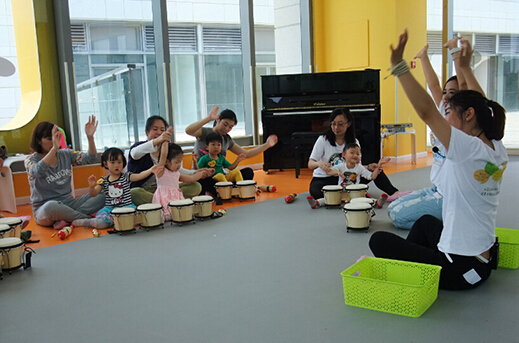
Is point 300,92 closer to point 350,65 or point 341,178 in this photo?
point 350,65

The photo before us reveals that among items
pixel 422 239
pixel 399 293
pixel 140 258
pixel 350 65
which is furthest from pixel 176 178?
pixel 350 65

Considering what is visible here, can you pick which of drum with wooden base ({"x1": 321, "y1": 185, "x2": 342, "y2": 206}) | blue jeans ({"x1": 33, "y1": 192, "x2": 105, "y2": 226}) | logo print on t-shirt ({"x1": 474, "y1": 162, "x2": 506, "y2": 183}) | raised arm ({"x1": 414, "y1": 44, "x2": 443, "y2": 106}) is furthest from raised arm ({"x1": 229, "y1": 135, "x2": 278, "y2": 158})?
logo print on t-shirt ({"x1": 474, "y1": 162, "x2": 506, "y2": 183})

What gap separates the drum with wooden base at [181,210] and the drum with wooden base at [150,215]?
0.13m

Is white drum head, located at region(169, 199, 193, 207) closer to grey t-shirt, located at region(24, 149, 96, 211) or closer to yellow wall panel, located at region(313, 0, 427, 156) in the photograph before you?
grey t-shirt, located at region(24, 149, 96, 211)

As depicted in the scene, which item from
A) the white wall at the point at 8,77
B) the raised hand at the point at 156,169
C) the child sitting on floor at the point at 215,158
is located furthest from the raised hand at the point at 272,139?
the white wall at the point at 8,77

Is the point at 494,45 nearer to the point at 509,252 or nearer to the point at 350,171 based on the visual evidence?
the point at 350,171

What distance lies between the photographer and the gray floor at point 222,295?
76.2 inches

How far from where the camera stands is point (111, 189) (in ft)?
13.3

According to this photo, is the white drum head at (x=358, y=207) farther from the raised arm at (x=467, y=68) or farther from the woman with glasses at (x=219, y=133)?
the woman with glasses at (x=219, y=133)

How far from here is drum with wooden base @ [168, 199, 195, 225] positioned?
3855 mm

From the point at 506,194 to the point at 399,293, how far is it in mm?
3139

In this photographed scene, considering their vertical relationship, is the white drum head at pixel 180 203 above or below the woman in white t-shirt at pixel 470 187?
below

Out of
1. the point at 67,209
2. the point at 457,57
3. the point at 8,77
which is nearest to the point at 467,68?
the point at 457,57

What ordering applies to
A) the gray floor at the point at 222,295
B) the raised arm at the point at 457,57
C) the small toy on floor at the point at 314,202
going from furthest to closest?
1. the small toy on floor at the point at 314,202
2. the raised arm at the point at 457,57
3. the gray floor at the point at 222,295
